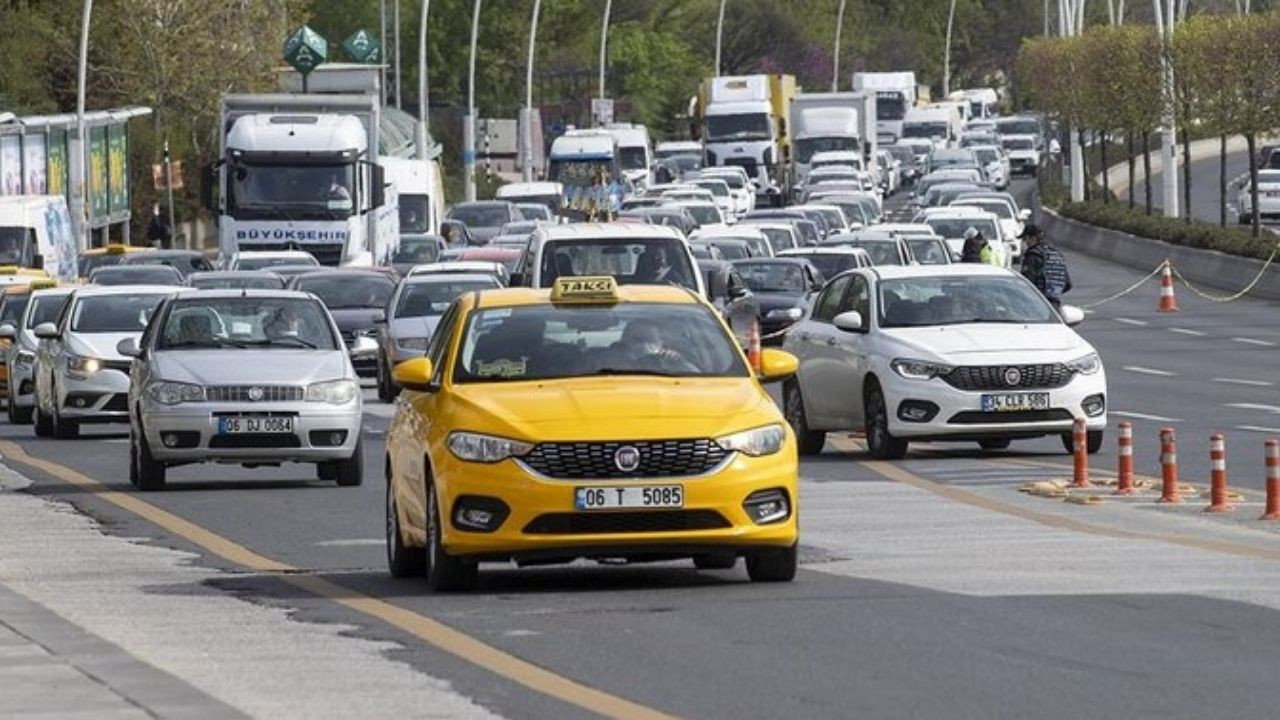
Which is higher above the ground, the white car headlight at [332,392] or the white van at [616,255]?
the white van at [616,255]

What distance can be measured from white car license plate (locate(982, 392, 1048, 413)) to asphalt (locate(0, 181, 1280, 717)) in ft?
1.45

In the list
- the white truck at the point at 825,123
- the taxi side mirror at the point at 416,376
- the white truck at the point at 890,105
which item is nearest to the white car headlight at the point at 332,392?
the taxi side mirror at the point at 416,376

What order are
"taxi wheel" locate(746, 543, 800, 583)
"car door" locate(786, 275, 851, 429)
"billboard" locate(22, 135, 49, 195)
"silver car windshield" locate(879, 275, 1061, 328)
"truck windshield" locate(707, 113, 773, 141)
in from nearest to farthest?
"taxi wheel" locate(746, 543, 800, 583) < "silver car windshield" locate(879, 275, 1061, 328) < "car door" locate(786, 275, 851, 429) < "billboard" locate(22, 135, 49, 195) < "truck windshield" locate(707, 113, 773, 141)

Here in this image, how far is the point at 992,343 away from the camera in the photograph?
27.7 m

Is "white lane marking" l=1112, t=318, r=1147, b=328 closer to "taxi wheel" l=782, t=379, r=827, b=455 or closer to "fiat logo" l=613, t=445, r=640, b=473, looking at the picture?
"taxi wheel" l=782, t=379, r=827, b=455

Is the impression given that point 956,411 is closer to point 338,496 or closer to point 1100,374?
point 1100,374

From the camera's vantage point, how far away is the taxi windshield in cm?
1711

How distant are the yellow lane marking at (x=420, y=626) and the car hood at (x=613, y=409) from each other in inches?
38.9

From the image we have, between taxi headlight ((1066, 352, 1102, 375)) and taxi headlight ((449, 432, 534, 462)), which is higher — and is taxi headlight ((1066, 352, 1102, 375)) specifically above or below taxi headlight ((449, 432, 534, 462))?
below

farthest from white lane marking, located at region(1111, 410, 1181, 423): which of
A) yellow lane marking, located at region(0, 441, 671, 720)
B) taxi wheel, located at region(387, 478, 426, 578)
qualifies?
taxi wheel, located at region(387, 478, 426, 578)

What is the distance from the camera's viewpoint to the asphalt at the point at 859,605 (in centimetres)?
1230

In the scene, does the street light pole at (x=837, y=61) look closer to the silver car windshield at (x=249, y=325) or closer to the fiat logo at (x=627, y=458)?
the silver car windshield at (x=249, y=325)

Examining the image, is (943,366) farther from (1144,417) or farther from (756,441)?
(756,441)

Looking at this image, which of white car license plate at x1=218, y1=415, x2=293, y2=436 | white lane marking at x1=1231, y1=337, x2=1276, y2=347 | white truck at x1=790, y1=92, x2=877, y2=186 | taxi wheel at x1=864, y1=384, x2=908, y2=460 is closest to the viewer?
white car license plate at x1=218, y1=415, x2=293, y2=436
